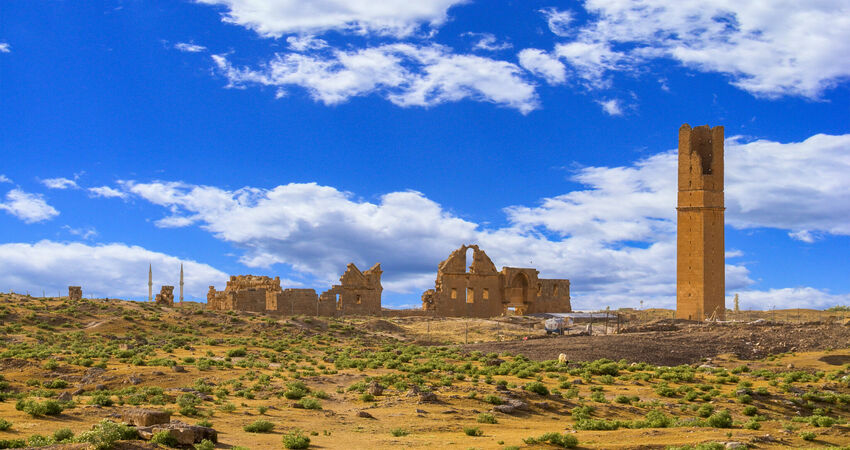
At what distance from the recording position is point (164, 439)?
13.8 m

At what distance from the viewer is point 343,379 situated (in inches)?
1045

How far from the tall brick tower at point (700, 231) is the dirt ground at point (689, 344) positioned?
55.8 feet

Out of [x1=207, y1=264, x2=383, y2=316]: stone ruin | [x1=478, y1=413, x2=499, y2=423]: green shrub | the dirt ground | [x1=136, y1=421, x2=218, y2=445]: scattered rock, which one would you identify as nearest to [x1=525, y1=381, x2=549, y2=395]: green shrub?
[x1=478, y1=413, x2=499, y2=423]: green shrub

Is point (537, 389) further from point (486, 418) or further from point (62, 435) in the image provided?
point (62, 435)

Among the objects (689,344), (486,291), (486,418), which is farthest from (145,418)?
(486,291)

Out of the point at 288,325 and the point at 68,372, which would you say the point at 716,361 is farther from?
the point at 68,372

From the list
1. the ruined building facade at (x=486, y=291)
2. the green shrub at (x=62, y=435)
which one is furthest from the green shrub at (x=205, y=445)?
the ruined building facade at (x=486, y=291)

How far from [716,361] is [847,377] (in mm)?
6206

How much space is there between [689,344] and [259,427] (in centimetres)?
2779

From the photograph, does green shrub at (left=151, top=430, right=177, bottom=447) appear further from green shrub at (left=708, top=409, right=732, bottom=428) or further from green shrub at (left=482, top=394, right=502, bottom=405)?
green shrub at (left=708, top=409, right=732, bottom=428)

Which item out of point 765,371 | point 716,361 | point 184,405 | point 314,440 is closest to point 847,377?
point 765,371

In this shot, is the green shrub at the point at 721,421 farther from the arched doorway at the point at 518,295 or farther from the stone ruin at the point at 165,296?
the arched doorway at the point at 518,295

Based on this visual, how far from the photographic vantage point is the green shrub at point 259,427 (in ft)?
55.9

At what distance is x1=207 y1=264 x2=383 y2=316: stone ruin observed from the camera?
177ft
